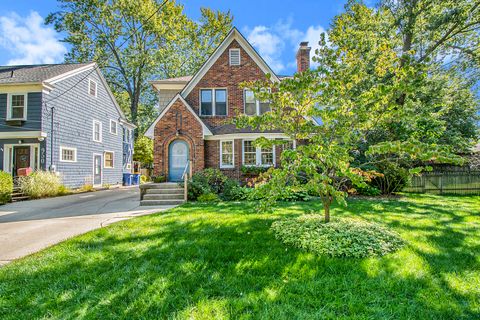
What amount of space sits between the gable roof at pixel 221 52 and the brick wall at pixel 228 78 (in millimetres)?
149

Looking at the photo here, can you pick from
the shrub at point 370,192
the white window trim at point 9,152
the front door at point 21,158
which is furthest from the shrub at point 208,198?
the front door at point 21,158

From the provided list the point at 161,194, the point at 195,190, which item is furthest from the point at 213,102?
the point at 161,194

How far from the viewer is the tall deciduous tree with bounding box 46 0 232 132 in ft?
78.7

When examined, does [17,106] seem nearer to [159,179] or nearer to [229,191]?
[159,179]

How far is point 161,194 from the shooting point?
995 centimetres

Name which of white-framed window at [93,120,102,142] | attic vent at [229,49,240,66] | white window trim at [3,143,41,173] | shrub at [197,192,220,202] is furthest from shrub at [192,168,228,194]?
white-framed window at [93,120,102,142]

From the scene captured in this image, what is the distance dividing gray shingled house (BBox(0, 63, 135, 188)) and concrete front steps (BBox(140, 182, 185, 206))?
23.7 ft

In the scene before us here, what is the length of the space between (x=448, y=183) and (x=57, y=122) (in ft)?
71.8

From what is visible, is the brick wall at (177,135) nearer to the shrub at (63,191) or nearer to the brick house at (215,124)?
the brick house at (215,124)

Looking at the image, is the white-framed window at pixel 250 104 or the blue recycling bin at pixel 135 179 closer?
the white-framed window at pixel 250 104

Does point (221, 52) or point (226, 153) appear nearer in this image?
point (226, 153)

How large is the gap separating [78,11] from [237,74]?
21733mm

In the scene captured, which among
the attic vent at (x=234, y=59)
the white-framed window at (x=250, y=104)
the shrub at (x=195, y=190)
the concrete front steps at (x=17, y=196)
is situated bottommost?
the concrete front steps at (x=17, y=196)

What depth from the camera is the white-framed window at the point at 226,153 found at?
40.9 ft
